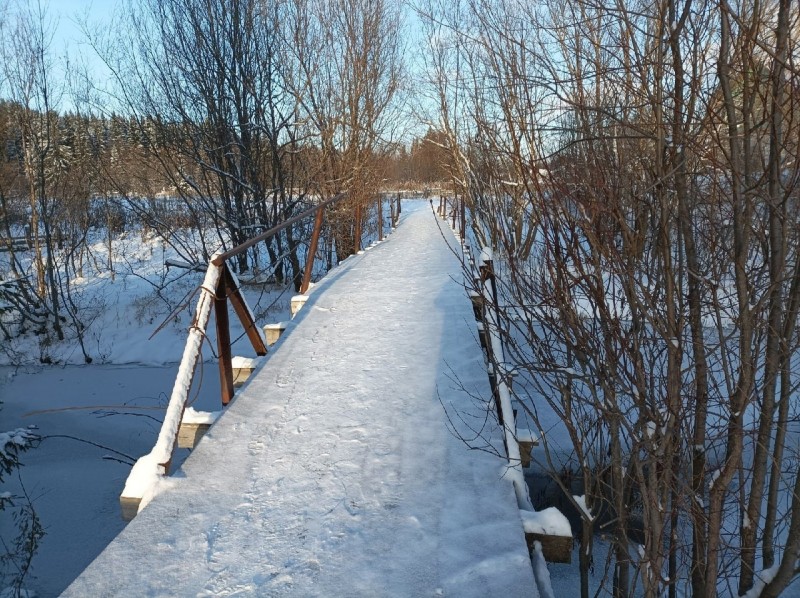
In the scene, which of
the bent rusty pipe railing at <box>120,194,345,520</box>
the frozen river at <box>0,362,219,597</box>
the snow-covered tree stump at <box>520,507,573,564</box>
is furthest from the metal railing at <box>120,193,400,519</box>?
A: the snow-covered tree stump at <box>520,507,573,564</box>

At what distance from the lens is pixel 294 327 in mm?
4750

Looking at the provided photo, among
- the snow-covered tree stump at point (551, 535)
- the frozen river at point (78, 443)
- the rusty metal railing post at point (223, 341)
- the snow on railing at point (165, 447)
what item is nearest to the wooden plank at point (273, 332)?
the rusty metal railing post at point (223, 341)

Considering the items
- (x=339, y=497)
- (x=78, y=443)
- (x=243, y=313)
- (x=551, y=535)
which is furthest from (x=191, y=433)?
(x=78, y=443)

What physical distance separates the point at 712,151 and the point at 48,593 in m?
6.20

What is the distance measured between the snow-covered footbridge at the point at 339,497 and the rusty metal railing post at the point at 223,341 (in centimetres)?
19

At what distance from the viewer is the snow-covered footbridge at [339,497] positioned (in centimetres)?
196

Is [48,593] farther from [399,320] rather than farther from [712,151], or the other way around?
[712,151]

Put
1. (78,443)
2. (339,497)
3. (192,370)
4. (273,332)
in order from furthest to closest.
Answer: (78,443) → (273,332) → (192,370) → (339,497)

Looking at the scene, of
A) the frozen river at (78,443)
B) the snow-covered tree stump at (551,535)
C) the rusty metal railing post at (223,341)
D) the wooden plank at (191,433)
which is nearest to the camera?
the snow-covered tree stump at (551,535)

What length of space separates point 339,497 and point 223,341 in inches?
64.3

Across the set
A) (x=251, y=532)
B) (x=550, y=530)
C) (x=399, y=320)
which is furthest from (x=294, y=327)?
(x=550, y=530)

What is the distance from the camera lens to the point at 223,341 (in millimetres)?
3613

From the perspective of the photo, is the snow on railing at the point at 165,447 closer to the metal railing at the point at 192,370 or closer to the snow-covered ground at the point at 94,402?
the metal railing at the point at 192,370

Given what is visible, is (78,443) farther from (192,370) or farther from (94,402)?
(192,370)
